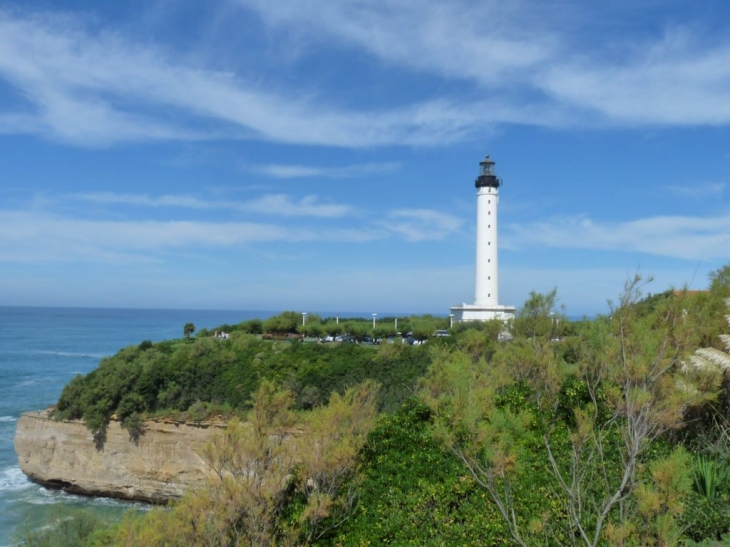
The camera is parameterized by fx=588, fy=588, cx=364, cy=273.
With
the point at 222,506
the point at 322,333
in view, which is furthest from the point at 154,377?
the point at 222,506

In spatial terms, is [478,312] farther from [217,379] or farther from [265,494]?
[265,494]

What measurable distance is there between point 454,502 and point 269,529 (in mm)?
2388

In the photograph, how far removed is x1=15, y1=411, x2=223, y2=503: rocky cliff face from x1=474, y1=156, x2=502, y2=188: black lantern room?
20.1m

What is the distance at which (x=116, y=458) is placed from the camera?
2222 centimetres

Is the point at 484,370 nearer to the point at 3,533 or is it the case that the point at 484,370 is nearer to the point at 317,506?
the point at 317,506

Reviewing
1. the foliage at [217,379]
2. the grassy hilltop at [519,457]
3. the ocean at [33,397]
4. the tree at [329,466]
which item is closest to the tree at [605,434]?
the grassy hilltop at [519,457]

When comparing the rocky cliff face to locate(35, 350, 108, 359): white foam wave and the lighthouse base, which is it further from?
locate(35, 350, 108, 359): white foam wave

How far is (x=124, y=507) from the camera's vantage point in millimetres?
20812

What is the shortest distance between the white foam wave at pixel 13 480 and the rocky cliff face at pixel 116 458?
358mm

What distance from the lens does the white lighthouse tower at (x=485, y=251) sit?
33.2 meters

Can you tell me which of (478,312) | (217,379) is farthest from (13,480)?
(478,312)

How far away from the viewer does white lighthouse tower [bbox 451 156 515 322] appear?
109ft

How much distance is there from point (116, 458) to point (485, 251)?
21.4m

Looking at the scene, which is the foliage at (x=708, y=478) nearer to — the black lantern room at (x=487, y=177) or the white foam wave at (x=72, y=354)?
the black lantern room at (x=487, y=177)
